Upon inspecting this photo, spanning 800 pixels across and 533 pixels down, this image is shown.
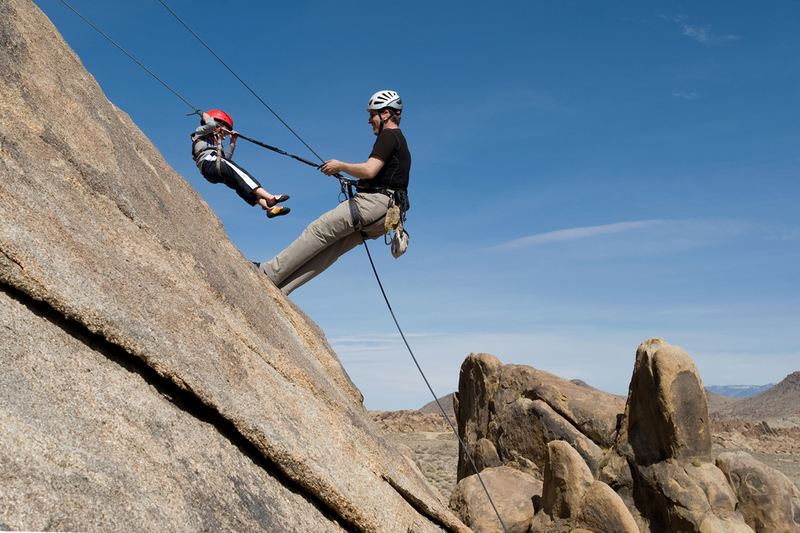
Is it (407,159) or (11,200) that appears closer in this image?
(11,200)

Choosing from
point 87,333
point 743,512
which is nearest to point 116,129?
point 87,333

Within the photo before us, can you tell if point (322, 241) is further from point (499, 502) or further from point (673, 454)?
point (673, 454)

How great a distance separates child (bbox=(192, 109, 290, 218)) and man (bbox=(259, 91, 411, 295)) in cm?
64

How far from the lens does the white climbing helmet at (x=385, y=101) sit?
8.59 m

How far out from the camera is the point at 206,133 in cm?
922

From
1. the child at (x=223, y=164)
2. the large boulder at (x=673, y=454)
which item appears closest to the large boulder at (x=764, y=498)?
the large boulder at (x=673, y=454)

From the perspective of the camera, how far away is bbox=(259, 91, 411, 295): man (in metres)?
8.19

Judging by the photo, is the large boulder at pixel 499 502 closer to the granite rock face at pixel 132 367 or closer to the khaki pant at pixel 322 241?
the granite rock face at pixel 132 367

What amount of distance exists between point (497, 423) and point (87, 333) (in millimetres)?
13075

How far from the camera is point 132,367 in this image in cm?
412

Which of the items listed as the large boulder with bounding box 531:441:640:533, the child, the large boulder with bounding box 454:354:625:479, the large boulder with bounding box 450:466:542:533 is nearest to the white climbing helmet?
the child

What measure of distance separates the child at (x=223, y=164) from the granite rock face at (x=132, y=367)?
1.52m

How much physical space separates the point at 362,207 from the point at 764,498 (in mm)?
8685

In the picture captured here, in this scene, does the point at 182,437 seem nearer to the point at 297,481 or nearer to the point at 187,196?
the point at 297,481
